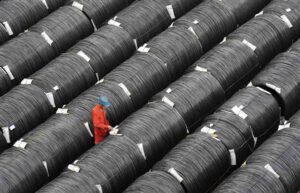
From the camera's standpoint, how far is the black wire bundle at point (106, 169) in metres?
14.6

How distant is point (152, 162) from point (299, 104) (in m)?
3.92

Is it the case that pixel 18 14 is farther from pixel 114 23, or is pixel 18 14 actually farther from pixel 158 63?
pixel 158 63

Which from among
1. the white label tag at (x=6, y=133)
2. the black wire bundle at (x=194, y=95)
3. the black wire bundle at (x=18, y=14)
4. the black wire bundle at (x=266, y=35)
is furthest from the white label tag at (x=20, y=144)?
the black wire bundle at (x=266, y=35)

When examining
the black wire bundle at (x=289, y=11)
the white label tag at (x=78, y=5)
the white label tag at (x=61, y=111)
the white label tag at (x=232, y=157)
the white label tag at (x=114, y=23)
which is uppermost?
the white label tag at (x=78, y=5)

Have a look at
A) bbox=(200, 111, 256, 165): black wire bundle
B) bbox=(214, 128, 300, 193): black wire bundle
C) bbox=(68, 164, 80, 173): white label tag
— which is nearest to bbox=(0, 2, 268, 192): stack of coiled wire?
bbox=(68, 164, 80, 173): white label tag

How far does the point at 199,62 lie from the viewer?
17750 millimetres

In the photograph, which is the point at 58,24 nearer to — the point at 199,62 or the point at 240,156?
the point at 199,62

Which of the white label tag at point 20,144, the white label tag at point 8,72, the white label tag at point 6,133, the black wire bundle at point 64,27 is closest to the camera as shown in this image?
the white label tag at point 20,144

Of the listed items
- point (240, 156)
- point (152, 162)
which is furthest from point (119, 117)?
point (240, 156)

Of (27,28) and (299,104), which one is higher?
(27,28)

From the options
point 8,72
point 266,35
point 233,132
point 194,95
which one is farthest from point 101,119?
point 266,35

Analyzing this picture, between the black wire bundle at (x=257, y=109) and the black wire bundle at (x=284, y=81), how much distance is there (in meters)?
0.31

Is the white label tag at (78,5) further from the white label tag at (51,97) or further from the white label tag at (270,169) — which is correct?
the white label tag at (270,169)

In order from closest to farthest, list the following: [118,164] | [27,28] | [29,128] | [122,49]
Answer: [118,164], [29,128], [122,49], [27,28]
